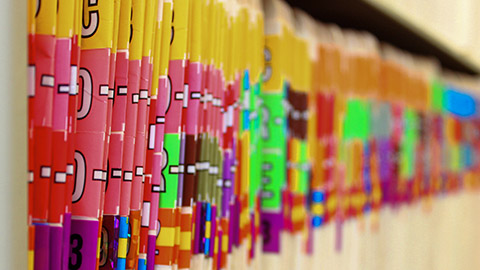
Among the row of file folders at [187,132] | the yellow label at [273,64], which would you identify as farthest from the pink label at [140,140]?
the yellow label at [273,64]

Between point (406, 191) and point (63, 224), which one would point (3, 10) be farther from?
point (406, 191)

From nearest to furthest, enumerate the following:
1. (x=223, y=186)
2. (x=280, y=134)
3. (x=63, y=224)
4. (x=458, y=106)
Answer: (x=63, y=224) < (x=223, y=186) < (x=280, y=134) < (x=458, y=106)

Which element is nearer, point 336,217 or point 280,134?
point 280,134

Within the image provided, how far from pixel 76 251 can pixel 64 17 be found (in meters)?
0.21

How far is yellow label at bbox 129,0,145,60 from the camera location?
52cm

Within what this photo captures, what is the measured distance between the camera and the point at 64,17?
1.49ft

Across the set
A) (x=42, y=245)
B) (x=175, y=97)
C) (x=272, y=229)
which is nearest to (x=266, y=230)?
(x=272, y=229)

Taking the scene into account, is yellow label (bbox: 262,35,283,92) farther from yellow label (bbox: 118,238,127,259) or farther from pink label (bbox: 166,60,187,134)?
yellow label (bbox: 118,238,127,259)

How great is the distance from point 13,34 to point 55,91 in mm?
67

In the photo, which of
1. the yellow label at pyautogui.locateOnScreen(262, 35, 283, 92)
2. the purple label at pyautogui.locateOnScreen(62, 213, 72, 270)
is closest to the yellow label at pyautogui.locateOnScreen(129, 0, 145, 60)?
the purple label at pyautogui.locateOnScreen(62, 213, 72, 270)

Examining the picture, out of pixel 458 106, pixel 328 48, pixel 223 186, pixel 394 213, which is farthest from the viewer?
pixel 458 106

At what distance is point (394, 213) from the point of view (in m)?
1.42

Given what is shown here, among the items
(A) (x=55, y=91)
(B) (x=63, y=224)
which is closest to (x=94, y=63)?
(A) (x=55, y=91)

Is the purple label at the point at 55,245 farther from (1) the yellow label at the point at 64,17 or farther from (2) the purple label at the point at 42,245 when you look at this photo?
(1) the yellow label at the point at 64,17
